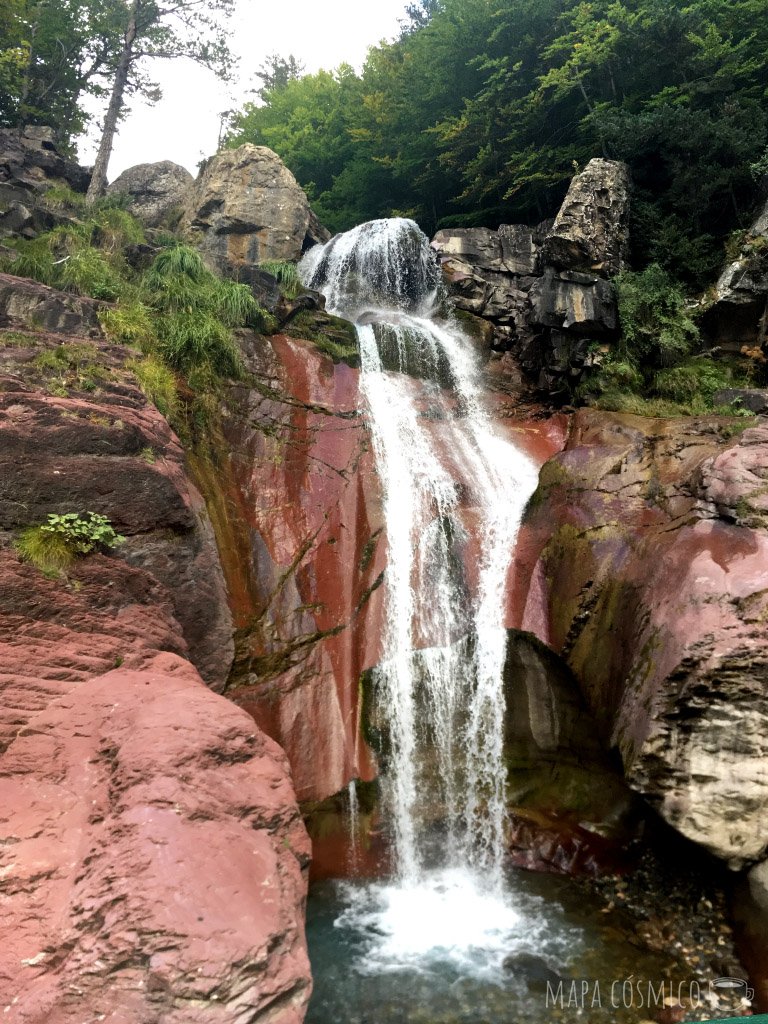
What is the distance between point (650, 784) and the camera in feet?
21.8

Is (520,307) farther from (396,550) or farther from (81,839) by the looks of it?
(81,839)

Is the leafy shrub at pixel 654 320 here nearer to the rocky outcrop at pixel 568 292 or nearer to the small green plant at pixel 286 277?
the rocky outcrop at pixel 568 292

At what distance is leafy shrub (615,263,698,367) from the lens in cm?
1330

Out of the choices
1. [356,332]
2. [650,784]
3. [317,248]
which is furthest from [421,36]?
[650,784]

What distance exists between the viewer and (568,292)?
13.8 meters

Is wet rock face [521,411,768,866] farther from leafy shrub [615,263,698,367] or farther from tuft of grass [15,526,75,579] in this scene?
tuft of grass [15,526,75,579]

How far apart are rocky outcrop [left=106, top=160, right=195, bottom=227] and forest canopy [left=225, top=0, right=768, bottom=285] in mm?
6148

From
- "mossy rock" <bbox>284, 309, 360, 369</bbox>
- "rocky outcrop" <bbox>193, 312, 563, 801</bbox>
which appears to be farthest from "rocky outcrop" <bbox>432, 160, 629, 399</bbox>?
"mossy rock" <bbox>284, 309, 360, 369</bbox>

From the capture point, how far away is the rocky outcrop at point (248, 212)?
19000 millimetres

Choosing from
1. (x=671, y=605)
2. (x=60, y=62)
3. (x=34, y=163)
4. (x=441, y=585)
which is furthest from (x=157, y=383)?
(x=60, y=62)

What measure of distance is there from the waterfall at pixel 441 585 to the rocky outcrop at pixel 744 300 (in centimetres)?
541

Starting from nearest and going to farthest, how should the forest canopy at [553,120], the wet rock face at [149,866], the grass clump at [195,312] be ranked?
the wet rock face at [149,866] < the grass clump at [195,312] < the forest canopy at [553,120]

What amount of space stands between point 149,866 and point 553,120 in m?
21.8

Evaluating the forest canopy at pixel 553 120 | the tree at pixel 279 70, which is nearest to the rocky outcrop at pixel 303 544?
the forest canopy at pixel 553 120
